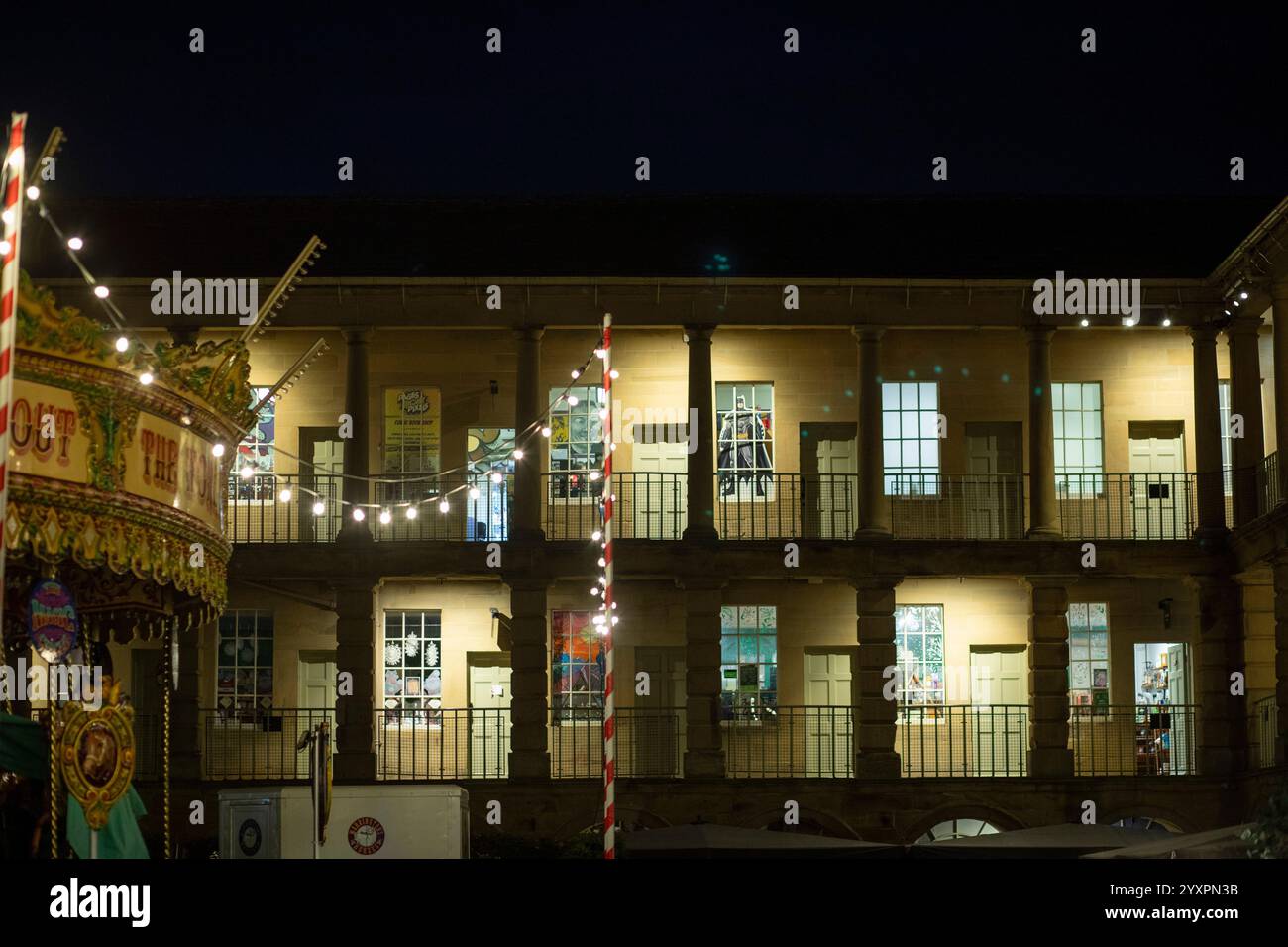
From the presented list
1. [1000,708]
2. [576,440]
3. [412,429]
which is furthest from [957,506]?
[412,429]

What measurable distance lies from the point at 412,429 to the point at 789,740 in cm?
737

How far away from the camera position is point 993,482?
33.0 metres

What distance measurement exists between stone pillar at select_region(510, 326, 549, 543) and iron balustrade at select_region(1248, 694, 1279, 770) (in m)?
10.3

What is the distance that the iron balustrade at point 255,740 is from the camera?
3194 cm

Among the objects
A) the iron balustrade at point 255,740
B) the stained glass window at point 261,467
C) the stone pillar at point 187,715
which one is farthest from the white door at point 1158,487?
the stone pillar at point 187,715

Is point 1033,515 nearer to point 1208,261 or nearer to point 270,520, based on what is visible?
point 1208,261

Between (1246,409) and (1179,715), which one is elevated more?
(1246,409)

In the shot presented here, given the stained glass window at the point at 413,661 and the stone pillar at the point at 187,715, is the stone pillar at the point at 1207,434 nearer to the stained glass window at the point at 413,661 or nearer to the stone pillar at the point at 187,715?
the stained glass window at the point at 413,661

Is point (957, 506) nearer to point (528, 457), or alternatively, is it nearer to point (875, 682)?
point (875, 682)

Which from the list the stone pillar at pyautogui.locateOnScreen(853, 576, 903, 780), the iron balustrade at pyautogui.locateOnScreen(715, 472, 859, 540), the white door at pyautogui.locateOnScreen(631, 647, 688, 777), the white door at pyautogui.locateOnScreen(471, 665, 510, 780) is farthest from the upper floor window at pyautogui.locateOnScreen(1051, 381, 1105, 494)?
the white door at pyautogui.locateOnScreen(471, 665, 510, 780)

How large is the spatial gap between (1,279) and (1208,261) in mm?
21777

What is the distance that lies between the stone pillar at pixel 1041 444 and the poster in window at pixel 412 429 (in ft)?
29.1

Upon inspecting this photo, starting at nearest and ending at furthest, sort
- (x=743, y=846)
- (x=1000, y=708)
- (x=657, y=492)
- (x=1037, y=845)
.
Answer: (x=1037, y=845) < (x=743, y=846) < (x=1000, y=708) < (x=657, y=492)
